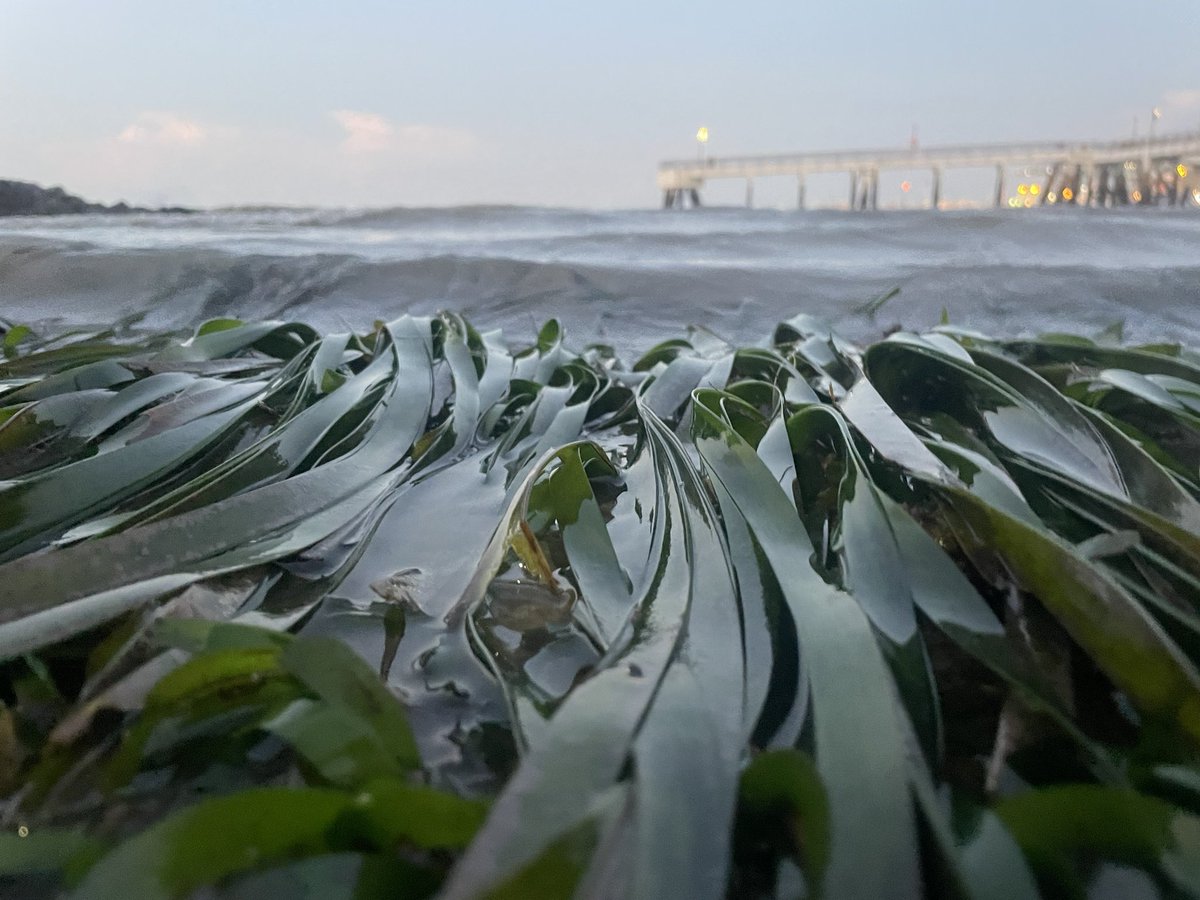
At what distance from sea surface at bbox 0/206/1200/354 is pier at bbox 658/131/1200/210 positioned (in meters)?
4.25

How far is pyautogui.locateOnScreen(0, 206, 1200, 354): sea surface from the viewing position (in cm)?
222

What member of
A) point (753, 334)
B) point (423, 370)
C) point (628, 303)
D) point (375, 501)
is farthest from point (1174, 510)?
point (628, 303)

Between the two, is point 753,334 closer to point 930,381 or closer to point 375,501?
point 930,381

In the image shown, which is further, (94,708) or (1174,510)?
(1174,510)

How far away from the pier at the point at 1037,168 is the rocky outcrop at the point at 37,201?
515 cm

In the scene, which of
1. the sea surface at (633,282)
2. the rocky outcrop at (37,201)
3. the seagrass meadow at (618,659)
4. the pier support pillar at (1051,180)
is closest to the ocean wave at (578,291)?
the sea surface at (633,282)

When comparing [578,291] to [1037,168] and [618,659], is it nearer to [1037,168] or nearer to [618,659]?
[618,659]

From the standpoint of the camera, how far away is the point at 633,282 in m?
2.44

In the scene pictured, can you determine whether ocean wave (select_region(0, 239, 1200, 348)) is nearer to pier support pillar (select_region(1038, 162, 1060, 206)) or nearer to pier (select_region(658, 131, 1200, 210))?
pier (select_region(658, 131, 1200, 210))

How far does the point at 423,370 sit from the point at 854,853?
103cm

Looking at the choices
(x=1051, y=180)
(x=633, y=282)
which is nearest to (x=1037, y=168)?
(x=1051, y=180)

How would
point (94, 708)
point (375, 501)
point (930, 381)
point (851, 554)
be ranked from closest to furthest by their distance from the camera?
point (94, 708)
point (851, 554)
point (375, 501)
point (930, 381)

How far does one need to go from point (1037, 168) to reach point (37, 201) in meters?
15.9

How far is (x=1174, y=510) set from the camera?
0.65m
